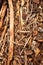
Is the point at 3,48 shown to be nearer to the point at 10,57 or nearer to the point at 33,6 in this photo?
the point at 10,57

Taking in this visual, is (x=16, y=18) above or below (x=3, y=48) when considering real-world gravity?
above

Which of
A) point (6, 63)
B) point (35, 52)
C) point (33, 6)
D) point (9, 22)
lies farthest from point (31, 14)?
point (6, 63)

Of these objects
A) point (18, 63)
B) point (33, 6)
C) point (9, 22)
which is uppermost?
point (33, 6)

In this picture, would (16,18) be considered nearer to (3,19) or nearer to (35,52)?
(3,19)

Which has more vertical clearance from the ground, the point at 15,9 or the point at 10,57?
the point at 15,9

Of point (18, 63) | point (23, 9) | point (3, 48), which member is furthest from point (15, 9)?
point (18, 63)

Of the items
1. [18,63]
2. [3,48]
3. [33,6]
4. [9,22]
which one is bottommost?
[18,63]
